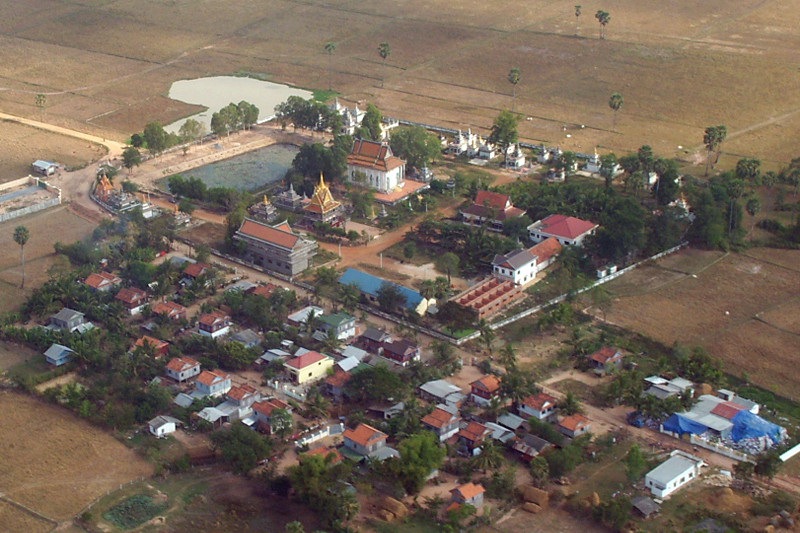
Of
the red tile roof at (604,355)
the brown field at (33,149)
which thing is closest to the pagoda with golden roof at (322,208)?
the brown field at (33,149)

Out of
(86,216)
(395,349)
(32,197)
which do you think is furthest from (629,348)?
(32,197)

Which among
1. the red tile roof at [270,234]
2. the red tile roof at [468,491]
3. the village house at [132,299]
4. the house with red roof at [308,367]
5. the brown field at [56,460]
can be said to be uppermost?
the red tile roof at [270,234]

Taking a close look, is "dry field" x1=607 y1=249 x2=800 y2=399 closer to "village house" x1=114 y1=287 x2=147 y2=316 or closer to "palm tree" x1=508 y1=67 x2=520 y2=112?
"village house" x1=114 y1=287 x2=147 y2=316

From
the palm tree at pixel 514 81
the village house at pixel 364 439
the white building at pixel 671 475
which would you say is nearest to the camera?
A: the white building at pixel 671 475

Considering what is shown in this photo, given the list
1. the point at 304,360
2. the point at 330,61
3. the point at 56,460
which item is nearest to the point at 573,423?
the point at 304,360

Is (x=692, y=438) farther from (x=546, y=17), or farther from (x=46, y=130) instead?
(x=546, y=17)

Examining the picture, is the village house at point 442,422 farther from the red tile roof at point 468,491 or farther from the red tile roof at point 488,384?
the red tile roof at point 468,491

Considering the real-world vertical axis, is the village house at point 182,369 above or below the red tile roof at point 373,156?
below

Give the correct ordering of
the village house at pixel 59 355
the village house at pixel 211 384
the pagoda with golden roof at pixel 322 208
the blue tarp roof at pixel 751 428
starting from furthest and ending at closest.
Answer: the pagoda with golden roof at pixel 322 208 → the village house at pixel 59 355 → the village house at pixel 211 384 → the blue tarp roof at pixel 751 428
